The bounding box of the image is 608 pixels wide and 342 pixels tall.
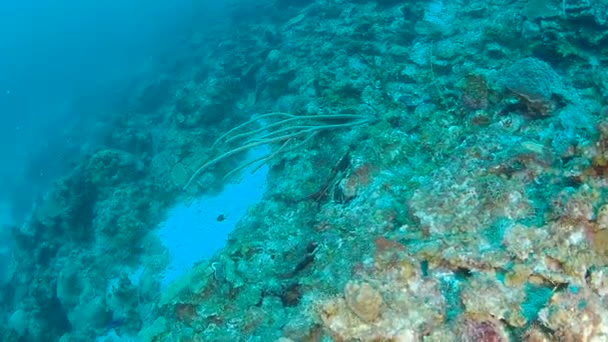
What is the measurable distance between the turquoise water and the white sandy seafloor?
0.12 feet

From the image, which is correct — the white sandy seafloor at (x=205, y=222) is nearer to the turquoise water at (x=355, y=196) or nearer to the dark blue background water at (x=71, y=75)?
the turquoise water at (x=355, y=196)

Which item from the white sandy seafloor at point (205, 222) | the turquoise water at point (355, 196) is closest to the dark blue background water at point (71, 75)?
the turquoise water at point (355, 196)

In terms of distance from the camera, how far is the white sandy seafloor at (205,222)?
248 inches

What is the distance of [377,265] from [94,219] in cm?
690

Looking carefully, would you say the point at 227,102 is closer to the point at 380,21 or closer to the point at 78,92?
the point at 380,21

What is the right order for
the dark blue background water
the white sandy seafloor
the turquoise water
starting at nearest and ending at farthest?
1. the turquoise water
2. the white sandy seafloor
3. the dark blue background water

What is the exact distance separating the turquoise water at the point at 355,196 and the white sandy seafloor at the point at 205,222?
4 cm

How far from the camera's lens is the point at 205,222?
6.79 m

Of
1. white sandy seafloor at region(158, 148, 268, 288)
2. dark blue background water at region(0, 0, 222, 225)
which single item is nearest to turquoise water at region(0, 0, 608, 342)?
white sandy seafloor at region(158, 148, 268, 288)

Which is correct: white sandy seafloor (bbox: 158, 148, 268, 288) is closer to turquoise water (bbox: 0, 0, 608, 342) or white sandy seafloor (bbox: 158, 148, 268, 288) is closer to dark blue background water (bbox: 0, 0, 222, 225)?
turquoise water (bbox: 0, 0, 608, 342)

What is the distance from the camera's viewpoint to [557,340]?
2.02 m

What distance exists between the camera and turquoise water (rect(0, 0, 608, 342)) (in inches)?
97.5

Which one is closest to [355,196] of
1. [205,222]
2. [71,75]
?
[205,222]

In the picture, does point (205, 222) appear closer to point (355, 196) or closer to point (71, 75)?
point (355, 196)
